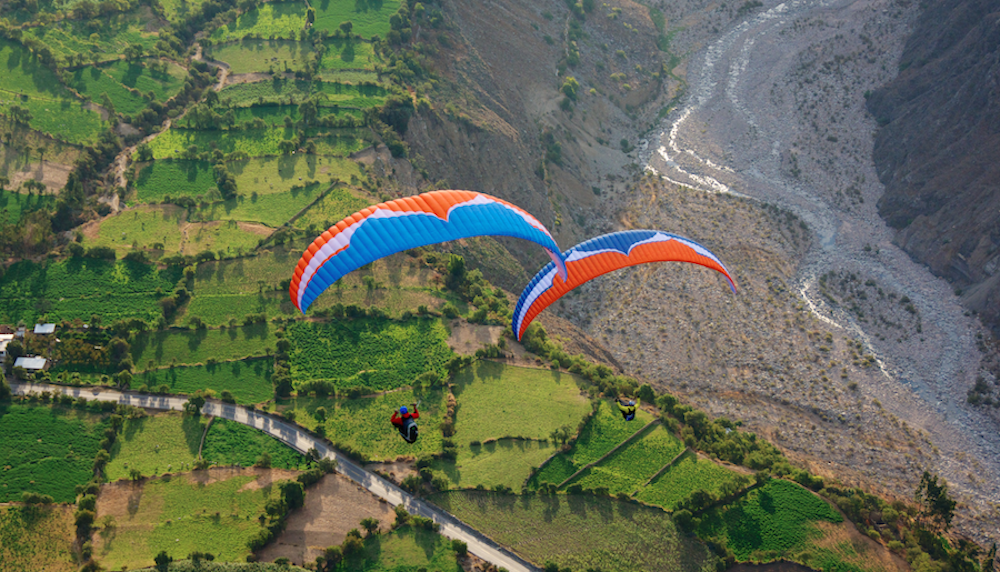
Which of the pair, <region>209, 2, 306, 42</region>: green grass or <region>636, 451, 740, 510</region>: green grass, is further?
<region>209, 2, 306, 42</region>: green grass

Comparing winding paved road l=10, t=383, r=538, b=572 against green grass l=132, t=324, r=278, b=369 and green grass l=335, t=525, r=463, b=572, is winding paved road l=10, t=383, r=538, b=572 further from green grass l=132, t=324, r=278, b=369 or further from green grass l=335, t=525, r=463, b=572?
green grass l=132, t=324, r=278, b=369

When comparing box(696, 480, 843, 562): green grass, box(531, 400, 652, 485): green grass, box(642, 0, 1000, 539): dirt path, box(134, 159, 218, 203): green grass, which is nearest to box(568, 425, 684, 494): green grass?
box(531, 400, 652, 485): green grass

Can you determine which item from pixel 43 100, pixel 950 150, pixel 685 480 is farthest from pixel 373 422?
pixel 950 150

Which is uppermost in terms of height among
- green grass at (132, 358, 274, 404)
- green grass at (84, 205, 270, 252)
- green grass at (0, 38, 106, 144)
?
green grass at (0, 38, 106, 144)

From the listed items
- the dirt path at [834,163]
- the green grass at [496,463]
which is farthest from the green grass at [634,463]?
the dirt path at [834,163]

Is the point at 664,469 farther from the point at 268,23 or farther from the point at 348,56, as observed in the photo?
the point at 268,23

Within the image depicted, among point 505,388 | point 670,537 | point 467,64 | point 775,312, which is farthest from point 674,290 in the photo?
point 467,64

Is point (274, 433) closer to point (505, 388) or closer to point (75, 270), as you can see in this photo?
point (505, 388)
